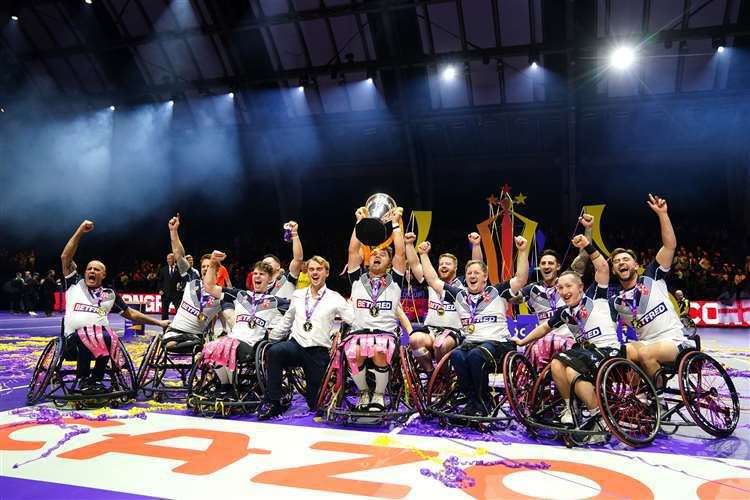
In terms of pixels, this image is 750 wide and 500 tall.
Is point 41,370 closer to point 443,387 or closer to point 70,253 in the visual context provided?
point 70,253

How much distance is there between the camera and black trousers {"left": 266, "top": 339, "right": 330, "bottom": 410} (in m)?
4.63

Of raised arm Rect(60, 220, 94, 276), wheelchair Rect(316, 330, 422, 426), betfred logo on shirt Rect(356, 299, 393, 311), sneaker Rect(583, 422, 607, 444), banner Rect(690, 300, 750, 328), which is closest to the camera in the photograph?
sneaker Rect(583, 422, 607, 444)

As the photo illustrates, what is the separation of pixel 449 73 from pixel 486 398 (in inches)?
486

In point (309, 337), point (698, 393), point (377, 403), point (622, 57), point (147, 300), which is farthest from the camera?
point (147, 300)

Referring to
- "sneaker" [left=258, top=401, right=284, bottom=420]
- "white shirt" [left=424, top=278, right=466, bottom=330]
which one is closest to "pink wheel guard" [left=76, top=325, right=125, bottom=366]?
"sneaker" [left=258, top=401, right=284, bottom=420]

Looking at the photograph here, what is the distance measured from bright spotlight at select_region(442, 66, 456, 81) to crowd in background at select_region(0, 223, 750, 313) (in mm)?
5167

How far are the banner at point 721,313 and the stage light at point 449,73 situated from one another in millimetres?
8216

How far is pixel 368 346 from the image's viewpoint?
4.39 meters

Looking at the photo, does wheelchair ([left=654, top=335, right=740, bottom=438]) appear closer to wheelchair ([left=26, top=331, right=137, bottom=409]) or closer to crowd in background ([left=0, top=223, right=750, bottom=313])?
wheelchair ([left=26, top=331, right=137, bottom=409])

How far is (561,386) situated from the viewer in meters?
3.94

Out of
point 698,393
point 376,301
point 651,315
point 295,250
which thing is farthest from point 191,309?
point 698,393

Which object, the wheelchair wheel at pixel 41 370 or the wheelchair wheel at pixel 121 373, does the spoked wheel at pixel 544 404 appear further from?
the wheelchair wheel at pixel 41 370

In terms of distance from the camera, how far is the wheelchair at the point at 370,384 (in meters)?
4.32

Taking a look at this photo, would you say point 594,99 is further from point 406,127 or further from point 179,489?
point 179,489
